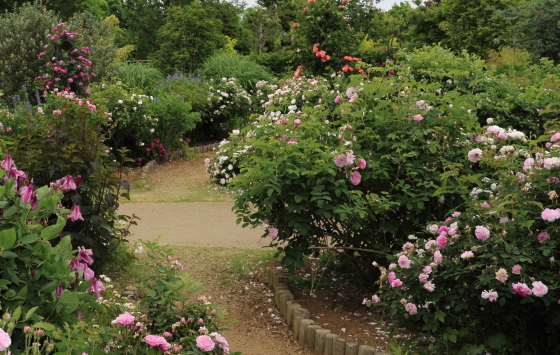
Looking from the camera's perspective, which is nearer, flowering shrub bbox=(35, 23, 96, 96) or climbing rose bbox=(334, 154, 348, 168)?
climbing rose bbox=(334, 154, 348, 168)

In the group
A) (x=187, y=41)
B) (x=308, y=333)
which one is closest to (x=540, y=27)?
(x=187, y=41)

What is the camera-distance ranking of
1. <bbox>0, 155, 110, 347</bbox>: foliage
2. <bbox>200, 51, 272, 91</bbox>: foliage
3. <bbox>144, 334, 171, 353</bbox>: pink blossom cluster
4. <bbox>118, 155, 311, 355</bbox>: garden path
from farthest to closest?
<bbox>200, 51, 272, 91</bbox>: foliage → <bbox>118, 155, 311, 355</bbox>: garden path → <bbox>144, 334, 171, 353</bbox>: pink blossom cluster → <bbox>0, 155, 110, 347</bbox>: foliage

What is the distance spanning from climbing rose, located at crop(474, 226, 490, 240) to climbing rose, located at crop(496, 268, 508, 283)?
223 millimetres

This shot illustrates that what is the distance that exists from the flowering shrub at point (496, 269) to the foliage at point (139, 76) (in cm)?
1215

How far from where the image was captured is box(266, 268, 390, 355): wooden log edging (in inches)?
152

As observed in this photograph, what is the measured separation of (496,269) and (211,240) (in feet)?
12.8

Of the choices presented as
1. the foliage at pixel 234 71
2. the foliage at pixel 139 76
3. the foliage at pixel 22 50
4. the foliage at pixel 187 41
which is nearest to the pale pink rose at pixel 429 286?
the foliage at pixel 22 50

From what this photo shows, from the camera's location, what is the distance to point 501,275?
10.0ft

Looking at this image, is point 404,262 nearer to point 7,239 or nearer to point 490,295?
point 490,295

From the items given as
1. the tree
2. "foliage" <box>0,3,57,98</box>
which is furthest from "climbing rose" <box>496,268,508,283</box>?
the tree

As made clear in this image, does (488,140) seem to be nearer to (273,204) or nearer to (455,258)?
(455,258)

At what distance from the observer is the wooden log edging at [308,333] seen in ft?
12.7

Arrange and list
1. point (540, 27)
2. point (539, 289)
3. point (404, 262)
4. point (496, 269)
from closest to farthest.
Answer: point (539, 289)
point (496, 269)
point (404, 262)
point (540, 27)

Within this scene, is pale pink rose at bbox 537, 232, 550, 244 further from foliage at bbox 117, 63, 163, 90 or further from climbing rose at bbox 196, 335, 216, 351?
foliage at bbox 117, 63, 163, 90
